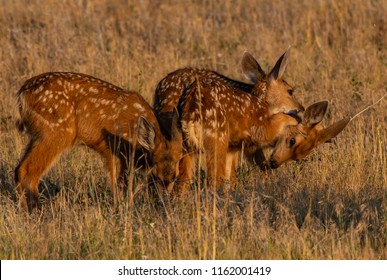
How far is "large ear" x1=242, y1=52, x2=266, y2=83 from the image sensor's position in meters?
11.0

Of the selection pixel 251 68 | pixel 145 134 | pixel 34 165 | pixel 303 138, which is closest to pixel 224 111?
pixel 145 134

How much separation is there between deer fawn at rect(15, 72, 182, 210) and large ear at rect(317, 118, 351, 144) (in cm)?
159

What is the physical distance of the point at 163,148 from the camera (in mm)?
9148

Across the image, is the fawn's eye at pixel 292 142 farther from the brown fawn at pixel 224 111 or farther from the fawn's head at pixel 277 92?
the fawn's head at pixel 277 92

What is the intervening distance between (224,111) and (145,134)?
876 millimetres

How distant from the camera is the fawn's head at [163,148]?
29.7ft

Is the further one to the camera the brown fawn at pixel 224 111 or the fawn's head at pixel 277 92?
the fawn's head at pixel 277 92

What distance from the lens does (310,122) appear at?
9992 mm

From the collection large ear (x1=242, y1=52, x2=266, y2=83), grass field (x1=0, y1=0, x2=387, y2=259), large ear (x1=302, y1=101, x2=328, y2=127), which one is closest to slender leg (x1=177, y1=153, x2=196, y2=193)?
grass field (x1=0, y1=0, x2=387, y2=259)

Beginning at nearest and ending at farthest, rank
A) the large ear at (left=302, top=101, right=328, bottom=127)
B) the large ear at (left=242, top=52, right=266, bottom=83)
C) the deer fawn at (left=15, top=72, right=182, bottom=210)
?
the deer fawn at (left=15, top=72, right=182, bottom=210) → the large ear at (left=302, top=101, right=328, bottom=127) → the large ear at (left=242, top=52, right=266, bottom=83)

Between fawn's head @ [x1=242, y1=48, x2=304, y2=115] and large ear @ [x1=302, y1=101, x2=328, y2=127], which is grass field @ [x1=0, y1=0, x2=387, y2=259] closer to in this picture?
large ear @ [x1=302, y1=101, x2=328, y2=127]

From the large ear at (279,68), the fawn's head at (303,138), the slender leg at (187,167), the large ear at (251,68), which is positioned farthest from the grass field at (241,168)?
the large ear at (251,68)

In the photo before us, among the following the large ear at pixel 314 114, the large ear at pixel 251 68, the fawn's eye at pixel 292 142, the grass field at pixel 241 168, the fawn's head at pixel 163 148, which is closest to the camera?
the grass field at pixel 241 168

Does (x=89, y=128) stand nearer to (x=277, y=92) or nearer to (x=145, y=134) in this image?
(x=145, y=134)
